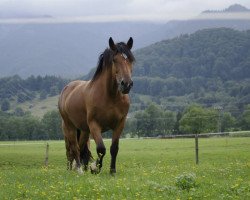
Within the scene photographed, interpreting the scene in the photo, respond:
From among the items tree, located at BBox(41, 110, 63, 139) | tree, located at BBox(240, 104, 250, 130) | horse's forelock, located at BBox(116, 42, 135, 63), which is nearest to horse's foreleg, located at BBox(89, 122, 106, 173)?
horse's forelock, located at BBox(116, 42, 135, 63)

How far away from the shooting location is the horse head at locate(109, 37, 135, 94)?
1267cm

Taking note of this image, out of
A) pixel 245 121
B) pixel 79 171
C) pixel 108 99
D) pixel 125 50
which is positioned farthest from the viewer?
pixel 245 121

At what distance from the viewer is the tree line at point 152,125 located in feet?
458

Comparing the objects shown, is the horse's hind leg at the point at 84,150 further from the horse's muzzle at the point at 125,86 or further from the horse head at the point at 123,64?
the horse's muzzle at the point at 125,86

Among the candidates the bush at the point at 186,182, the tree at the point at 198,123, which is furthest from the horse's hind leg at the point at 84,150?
the tree at the point at 198,123

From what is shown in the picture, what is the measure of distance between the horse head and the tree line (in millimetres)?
125347

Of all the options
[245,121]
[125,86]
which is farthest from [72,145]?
[245,121]

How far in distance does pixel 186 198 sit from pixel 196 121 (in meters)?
131

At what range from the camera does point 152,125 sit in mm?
160875

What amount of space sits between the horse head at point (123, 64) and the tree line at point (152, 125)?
125347 mm

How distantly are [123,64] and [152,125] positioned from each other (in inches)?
5843

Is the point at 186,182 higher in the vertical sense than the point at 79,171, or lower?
higher

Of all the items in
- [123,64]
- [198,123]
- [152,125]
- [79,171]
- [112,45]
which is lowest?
[152,125]

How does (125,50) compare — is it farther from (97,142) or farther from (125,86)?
(97,142)
